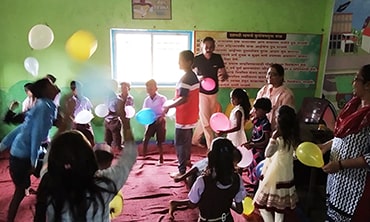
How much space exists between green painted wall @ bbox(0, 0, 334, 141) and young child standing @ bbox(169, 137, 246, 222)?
2997mm

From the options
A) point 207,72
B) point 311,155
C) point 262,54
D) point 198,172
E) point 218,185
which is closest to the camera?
point 218,185

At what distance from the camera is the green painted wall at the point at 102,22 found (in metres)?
4.61

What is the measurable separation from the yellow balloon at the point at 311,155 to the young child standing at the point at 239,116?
919 mm

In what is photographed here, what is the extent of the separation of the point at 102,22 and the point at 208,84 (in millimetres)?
1611

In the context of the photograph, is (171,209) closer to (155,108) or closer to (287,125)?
(287,125)

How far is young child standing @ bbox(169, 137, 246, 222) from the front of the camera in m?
1.97

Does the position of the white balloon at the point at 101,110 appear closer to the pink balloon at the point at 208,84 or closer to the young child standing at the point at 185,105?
the young child standing at the point at 185,105

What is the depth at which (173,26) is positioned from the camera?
477cm

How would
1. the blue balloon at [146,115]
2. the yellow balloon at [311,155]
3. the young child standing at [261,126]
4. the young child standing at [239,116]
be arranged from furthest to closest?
the blue balloon at [146,115] → the young child standing at [239,116] → the young child standing at [261,126] → the yellow balloon at [311,155]

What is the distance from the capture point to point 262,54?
4887mm

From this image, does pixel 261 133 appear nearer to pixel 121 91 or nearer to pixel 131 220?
pixel 131 220

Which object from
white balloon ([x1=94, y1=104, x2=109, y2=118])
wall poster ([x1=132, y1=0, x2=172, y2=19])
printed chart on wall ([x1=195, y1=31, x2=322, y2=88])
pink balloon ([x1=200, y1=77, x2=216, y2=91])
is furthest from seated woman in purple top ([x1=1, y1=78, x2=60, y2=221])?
printed chart on wall ([x1=195, y1=31, x2=322, y2=88])

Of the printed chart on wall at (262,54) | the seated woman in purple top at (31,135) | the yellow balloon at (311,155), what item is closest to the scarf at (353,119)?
the yellow balloon at (311,155)

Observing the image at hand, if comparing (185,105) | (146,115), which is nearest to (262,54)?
(185,105)
